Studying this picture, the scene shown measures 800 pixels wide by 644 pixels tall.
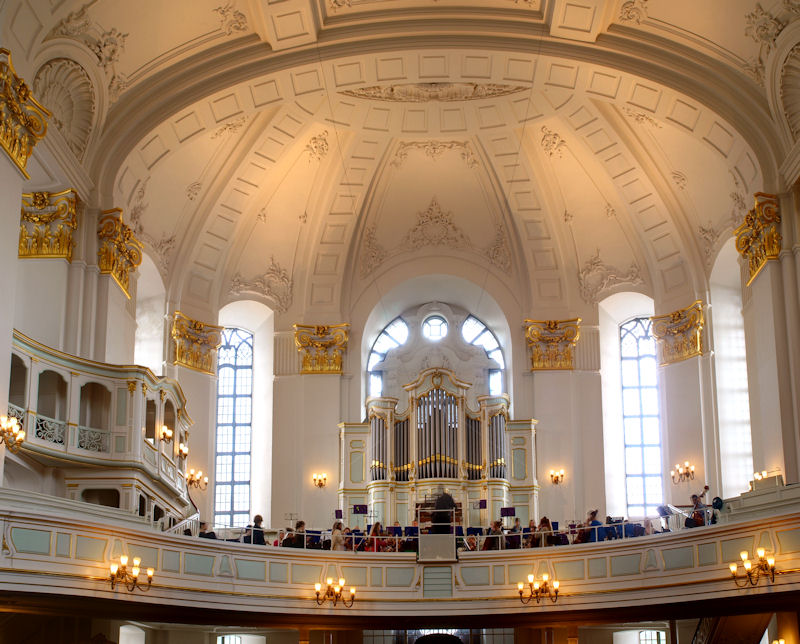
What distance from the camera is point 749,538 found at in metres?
24.6

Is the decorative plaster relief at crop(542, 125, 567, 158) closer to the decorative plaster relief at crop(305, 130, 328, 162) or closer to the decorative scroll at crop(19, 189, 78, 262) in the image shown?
the decorative plaster relief at crop(305, 130, 328, 162)

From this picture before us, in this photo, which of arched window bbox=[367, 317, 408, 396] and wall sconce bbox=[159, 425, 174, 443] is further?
arched window bbox=[367, 317, 408, 396]

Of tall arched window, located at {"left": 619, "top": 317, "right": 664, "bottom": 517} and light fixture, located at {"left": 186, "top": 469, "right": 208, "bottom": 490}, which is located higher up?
tall arched window, located at {"left": 619, "top": 317, "right": 664, "bottom": 517}

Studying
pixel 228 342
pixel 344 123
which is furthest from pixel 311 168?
pixel 228 342

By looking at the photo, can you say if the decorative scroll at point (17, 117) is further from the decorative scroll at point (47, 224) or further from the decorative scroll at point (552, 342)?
the decorative scroll at point (552, 342)

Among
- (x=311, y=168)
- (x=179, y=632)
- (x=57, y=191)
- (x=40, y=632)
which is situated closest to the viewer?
(x=40, y=632)

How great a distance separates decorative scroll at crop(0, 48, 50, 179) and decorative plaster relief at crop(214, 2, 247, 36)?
20.3 ft

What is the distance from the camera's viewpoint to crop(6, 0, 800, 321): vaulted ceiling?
29078 mm

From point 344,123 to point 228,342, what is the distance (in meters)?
8.33

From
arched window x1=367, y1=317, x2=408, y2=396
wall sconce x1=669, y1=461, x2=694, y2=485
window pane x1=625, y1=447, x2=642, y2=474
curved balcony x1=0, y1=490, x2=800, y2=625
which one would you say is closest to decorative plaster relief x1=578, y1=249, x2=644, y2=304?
window pane x1=625, y1=447, x2=642, y2=474

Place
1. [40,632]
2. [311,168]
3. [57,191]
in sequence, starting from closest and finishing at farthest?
[40,632], [57,191], [311,168]

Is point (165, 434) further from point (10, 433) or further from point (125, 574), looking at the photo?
point (10, 433)

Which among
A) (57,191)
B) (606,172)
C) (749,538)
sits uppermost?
(606,172)

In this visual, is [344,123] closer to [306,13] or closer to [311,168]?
[311,168]
